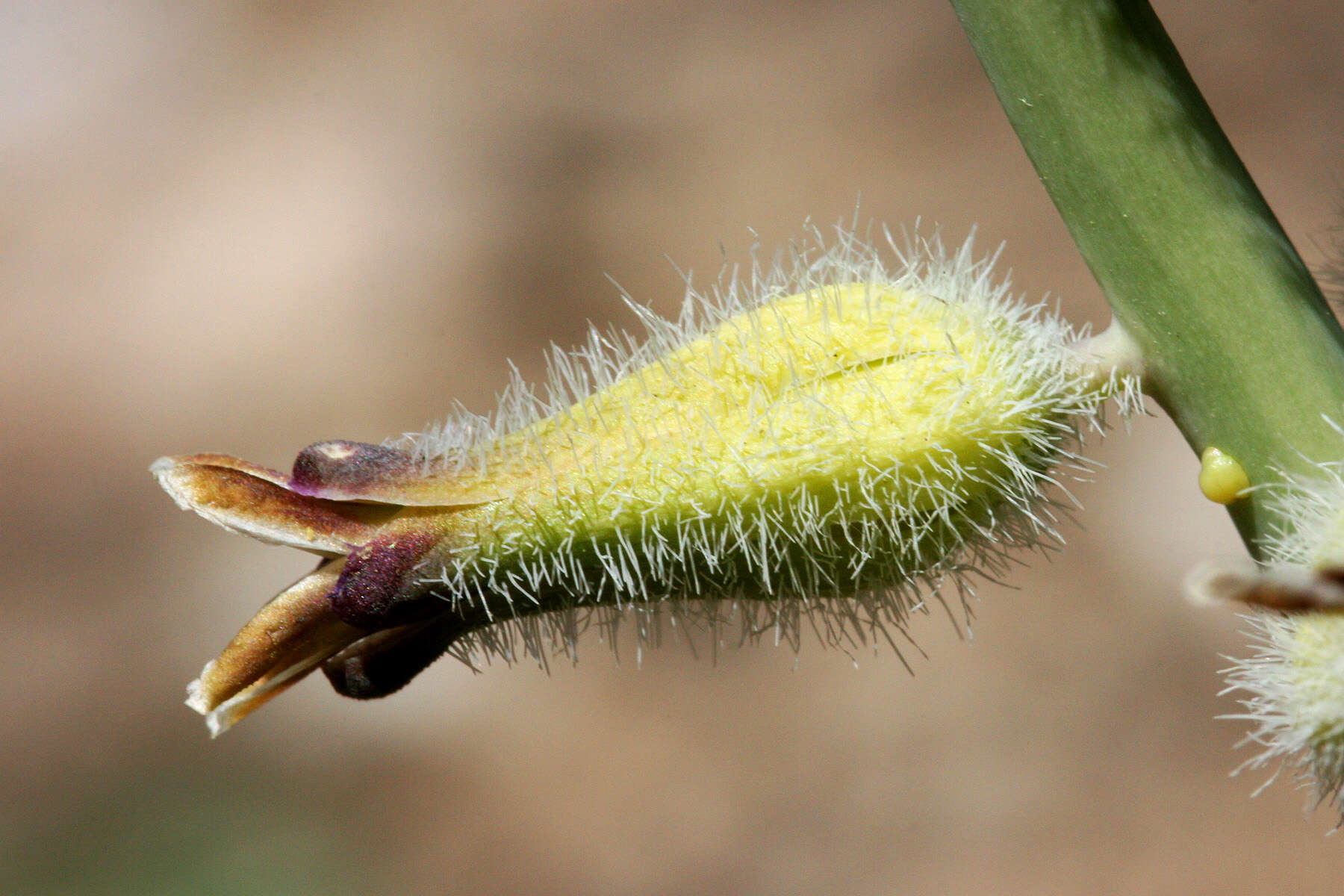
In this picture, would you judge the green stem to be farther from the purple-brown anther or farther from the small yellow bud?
the purple-brown anther

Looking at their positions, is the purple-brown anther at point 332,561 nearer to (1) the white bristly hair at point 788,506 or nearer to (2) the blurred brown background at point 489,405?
(1) the white bristly hair at point 788,506

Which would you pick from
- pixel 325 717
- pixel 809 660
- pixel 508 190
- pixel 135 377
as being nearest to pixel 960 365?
pixel 809 660

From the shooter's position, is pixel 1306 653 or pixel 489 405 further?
pixel 489 405

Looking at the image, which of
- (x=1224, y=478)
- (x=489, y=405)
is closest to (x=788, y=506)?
(x=1224, y=478)

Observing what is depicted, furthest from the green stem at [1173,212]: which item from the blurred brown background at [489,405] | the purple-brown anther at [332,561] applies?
the blurred brown background at [489,405]

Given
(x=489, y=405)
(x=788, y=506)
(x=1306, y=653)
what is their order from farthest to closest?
1. (x=489, y=405)
2. (x=788, y=506)
3. (x=1306, y=653)

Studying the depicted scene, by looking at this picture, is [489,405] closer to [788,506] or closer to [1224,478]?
[788,506]

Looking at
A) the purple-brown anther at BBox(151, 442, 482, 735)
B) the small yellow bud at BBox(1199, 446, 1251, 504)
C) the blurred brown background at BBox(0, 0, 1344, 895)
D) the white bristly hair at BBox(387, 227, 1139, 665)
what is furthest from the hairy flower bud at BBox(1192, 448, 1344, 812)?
the blurred brown background at BBox(0, 0, 1344, 895)
